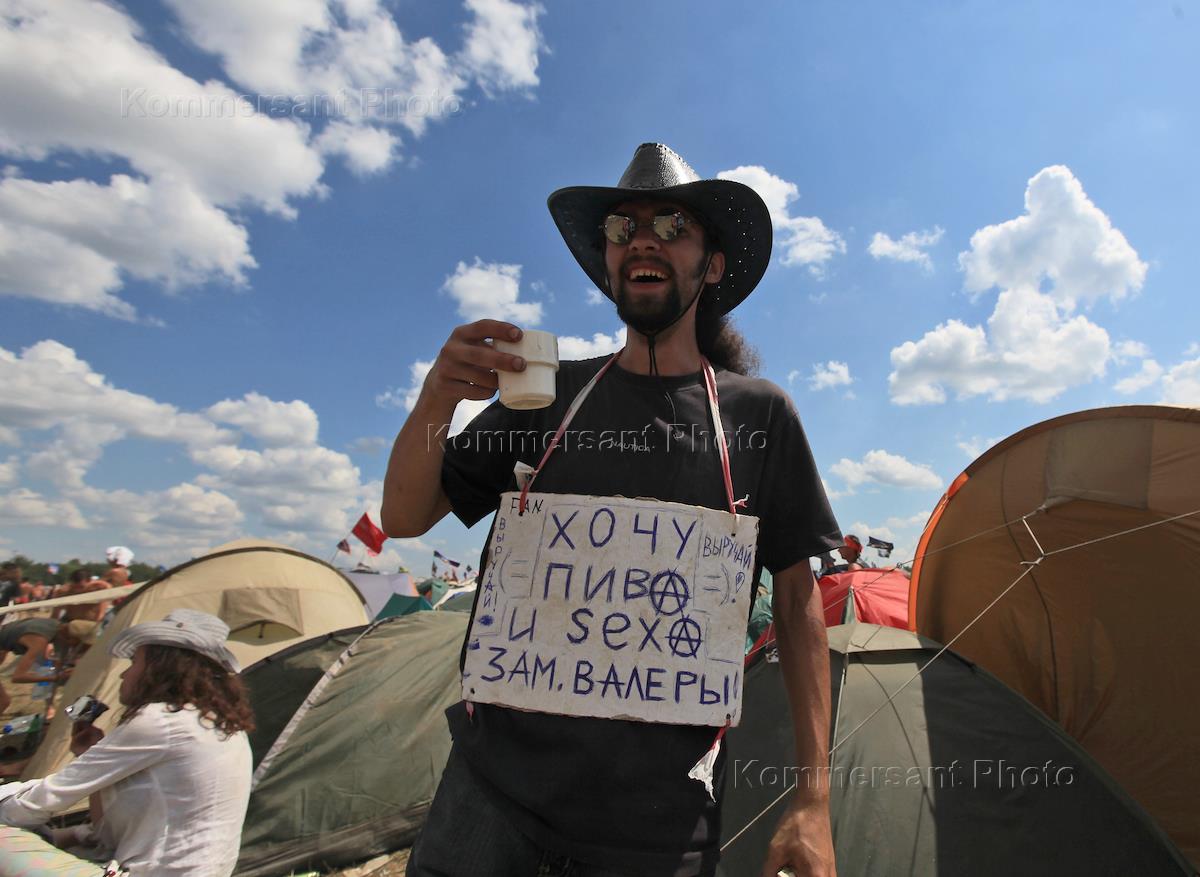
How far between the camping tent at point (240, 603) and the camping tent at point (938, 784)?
4.45 meters

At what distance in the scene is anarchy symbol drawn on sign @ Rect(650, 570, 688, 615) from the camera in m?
1.30

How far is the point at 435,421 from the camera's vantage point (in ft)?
4.17

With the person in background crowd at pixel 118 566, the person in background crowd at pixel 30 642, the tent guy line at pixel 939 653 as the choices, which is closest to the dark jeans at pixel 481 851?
the tent guy line at pixel 939 653

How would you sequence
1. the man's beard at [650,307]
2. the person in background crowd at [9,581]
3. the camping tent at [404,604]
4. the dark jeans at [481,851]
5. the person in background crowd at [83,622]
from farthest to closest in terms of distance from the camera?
the camping tent at [404,604] < the person in background crowd at [9,581] < the person in background crowd at [83,622] < the man's beard at [650,307] < the dark jeans at [481,851]

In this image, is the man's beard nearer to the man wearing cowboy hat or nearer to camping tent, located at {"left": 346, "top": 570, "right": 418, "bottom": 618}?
the man wearing cowboy hat

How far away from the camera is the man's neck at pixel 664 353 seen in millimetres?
1569

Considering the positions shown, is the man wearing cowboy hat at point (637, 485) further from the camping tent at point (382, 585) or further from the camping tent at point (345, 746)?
the camping tent at point (382, 585)

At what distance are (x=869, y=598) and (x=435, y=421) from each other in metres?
6.99

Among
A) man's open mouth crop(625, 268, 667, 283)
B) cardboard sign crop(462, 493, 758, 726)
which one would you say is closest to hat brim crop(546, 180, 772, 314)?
man's open mouth crop(625, 268, 667, 283)

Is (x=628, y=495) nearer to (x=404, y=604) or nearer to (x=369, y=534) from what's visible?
(x=404, y=604)

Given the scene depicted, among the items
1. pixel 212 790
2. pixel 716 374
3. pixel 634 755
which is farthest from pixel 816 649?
pixel 212 790

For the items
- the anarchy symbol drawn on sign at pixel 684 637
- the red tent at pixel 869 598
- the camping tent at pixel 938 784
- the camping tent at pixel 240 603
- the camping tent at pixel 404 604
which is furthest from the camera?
the camping tent at pixel 404 604

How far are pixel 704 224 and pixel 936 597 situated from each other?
4163 mm

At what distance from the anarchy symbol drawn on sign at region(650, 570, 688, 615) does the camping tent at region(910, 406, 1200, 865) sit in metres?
3.30
